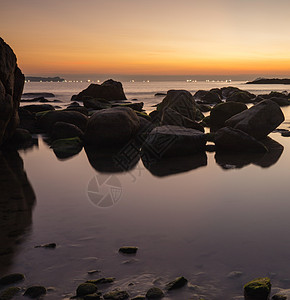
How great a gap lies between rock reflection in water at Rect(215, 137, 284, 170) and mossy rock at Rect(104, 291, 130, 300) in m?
5.81

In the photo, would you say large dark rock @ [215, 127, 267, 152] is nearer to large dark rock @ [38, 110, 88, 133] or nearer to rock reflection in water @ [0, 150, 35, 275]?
rock reflection in water @ [0, 150, 35, 275]

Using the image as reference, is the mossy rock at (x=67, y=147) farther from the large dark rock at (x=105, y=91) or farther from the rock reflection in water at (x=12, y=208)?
the large dark rock at (x=105, y=91)

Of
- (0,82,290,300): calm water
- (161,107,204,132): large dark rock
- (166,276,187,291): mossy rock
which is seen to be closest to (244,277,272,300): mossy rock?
(0,82,290,300): calm water

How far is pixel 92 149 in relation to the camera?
443 inches

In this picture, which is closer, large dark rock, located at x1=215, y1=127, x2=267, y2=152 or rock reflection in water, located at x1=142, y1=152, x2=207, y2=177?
rock reflection in water, located at x1=142, y1=152, x2=207, y2=177

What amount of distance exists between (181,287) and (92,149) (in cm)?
819

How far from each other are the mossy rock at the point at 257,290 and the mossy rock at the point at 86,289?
1441 millimetres

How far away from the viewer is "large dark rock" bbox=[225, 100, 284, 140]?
12336 millimetres

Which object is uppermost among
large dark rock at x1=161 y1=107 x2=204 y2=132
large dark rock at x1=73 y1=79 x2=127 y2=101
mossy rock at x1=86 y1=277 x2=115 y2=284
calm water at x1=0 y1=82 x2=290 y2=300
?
large dark rock at x1=73 y1=79 x2=127 y2=101

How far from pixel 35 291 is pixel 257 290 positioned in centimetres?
209

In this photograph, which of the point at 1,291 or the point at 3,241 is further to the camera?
the point at 3,241

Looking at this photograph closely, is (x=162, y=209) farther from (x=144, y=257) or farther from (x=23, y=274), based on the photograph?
(x=23, y=274)

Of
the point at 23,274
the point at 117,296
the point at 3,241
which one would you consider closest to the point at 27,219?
the point at 3,241

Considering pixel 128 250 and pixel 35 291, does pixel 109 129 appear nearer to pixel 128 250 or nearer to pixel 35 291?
pixel 128 250
